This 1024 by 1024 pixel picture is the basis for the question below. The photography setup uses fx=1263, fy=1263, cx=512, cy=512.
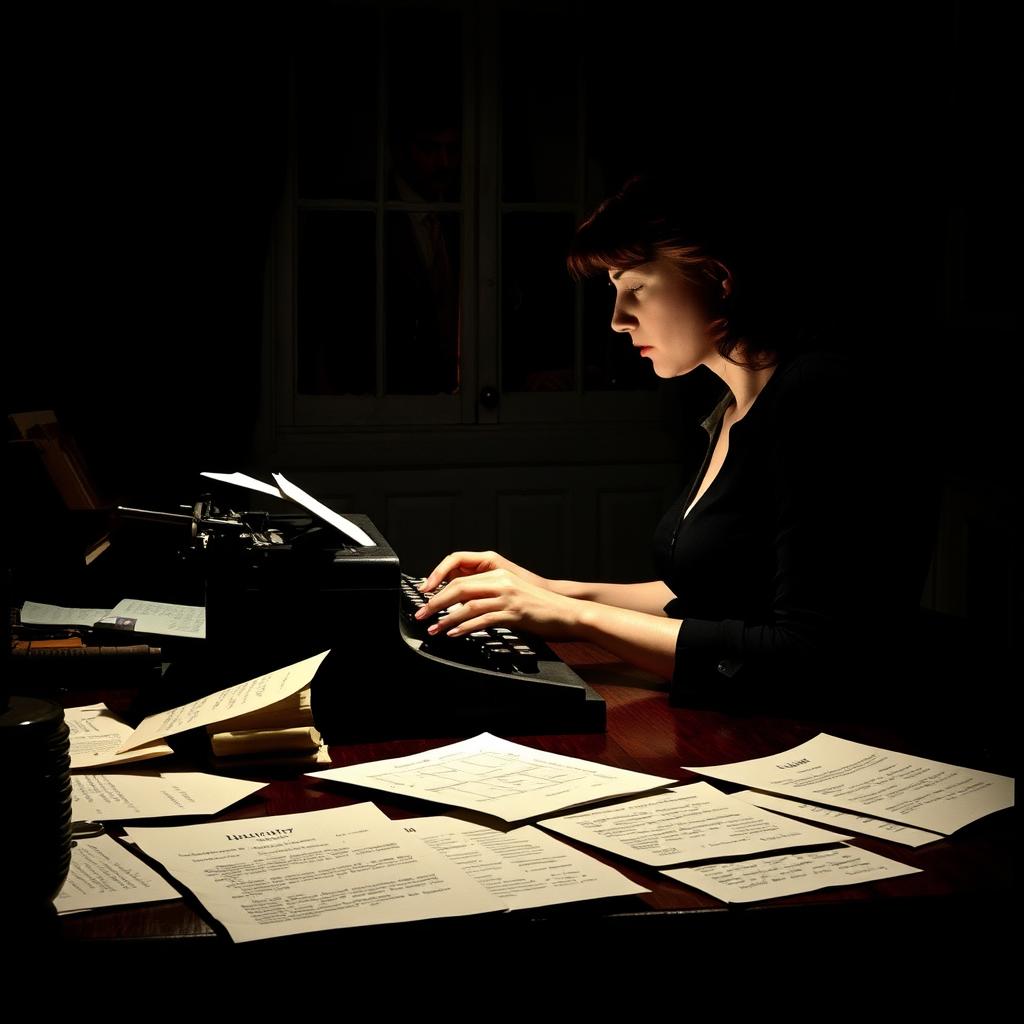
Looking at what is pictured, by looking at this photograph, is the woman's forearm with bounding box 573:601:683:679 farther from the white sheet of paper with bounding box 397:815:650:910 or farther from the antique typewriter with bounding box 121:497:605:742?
the white sheet of paper with bounding box 397:815:650:910

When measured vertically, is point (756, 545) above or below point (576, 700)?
above

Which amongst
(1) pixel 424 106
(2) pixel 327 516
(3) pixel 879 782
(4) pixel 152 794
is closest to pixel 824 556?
(3) pixel 879 782

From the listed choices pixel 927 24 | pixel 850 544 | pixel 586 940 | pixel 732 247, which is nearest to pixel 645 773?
pixel 586 940

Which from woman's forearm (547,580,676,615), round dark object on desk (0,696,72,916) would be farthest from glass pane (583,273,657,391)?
round dark object on desk (0,696,72,916)

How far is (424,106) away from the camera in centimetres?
433

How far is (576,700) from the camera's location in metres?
1.50

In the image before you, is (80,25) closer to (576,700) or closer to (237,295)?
(237,295)

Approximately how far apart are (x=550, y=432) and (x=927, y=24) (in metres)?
1.74

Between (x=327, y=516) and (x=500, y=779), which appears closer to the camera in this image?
(x=500, y=779)

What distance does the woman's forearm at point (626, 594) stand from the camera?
7.08 ft

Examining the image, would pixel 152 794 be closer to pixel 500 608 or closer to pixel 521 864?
pixel 521 864

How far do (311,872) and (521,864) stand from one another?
6.8 inches

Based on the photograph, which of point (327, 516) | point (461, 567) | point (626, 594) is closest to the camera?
point (327, 516)

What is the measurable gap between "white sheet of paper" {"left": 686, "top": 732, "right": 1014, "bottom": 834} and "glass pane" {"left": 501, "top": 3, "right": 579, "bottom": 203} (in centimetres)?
333
